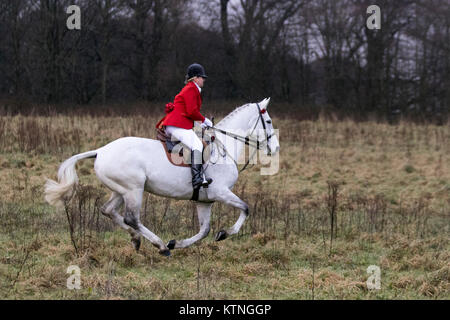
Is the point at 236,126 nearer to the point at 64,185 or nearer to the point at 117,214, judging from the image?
the point at 117,214

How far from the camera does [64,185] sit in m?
7.59

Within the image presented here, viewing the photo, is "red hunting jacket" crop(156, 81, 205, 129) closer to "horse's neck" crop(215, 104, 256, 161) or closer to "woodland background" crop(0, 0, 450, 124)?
"horse's neck" crop(215, 104, 256, 161)

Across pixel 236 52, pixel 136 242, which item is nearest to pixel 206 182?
pixel 136 242

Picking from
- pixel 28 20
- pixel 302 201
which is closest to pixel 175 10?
pixel 28 20

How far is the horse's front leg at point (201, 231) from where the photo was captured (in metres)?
7.67

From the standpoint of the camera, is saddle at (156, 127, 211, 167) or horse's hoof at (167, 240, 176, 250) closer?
horse's hoof at (167, 240, 176, 250)

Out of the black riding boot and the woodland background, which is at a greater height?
the woodland background

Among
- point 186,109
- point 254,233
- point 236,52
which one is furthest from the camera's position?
point 236,52

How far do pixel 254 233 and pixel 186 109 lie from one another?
97.0 inches

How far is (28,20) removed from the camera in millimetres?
32625

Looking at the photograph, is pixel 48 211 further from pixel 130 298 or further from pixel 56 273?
pixel 130 298

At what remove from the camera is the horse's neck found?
Answer: 8.15m

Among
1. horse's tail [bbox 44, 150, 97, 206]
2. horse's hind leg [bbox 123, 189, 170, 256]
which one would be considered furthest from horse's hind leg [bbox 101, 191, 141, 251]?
horse's tail [bbox 44, 150, 97, 206]

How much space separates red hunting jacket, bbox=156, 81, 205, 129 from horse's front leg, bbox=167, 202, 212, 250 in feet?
3.57
